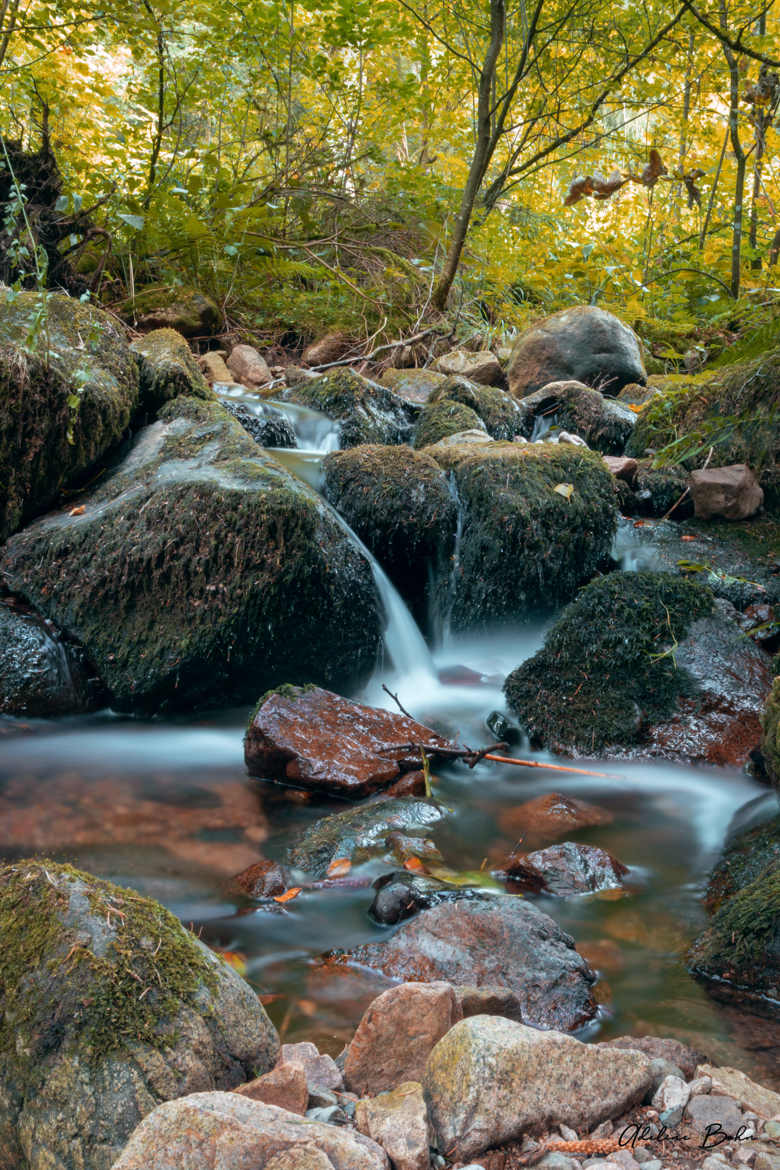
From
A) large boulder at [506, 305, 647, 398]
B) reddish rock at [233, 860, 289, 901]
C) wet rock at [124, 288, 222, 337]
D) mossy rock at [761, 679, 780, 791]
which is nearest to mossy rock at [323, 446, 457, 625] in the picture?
mossy rock at [761, 679, 780, 791]

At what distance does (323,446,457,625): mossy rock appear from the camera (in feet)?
18.9

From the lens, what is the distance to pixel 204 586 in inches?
182

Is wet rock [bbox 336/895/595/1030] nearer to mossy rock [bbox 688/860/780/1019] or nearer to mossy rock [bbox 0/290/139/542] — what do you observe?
mossy rock [bbox 688/860/780/1019]

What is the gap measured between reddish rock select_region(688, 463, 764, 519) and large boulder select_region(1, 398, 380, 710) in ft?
10.0

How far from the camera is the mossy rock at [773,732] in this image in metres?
3.40

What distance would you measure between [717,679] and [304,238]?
25.5 feet

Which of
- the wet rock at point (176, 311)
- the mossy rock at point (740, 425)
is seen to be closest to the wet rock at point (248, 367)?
the wet rock at point (176, 311)

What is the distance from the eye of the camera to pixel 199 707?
472 cm

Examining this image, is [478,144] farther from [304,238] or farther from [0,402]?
[0,402]

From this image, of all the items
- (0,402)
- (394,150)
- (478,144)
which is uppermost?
(394,150)

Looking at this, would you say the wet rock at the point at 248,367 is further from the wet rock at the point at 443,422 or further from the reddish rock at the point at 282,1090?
the reddish rock at the point at 282,1090

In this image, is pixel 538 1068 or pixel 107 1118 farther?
pixel 538 1068

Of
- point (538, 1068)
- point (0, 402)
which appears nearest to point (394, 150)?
point (0, 402)

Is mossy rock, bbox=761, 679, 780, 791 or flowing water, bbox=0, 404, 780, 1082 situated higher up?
mossy rock, bbox=761, 679, 780, 791
